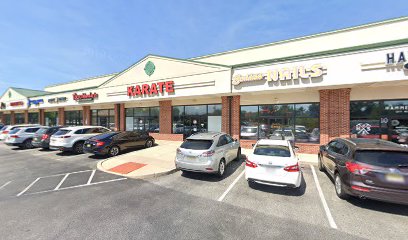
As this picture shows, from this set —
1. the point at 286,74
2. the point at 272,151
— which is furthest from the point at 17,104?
the point at 272,151

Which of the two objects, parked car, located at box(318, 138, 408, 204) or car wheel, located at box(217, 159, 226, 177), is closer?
parked car, located at box(318, 138, 408, 204)

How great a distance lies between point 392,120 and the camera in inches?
403

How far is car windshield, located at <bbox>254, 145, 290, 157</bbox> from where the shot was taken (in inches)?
241

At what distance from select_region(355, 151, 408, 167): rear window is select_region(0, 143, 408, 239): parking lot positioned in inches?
47.9

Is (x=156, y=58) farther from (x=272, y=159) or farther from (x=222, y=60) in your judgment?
(x=272, y=159)

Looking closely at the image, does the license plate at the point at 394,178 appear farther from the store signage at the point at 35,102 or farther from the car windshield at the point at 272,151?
the store signage at the point at 35,102

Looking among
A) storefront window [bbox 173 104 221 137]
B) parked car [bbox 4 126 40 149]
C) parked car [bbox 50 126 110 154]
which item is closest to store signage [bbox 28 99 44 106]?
parked car [bbox 4 126 40 149]

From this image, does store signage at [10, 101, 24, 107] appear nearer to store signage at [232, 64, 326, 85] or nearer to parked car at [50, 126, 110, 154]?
parked car at [50, 126, 110, 154]

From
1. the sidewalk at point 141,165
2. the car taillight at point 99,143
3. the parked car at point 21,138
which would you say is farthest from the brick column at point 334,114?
the parked car at point 21,138

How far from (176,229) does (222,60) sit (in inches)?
651

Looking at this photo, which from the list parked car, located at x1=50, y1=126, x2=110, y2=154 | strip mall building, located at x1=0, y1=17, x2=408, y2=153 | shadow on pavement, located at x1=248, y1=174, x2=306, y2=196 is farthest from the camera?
parked car, located at x1=50, y1=126, x2=110, y2=154

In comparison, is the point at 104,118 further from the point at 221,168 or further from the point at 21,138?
the point at 221,168

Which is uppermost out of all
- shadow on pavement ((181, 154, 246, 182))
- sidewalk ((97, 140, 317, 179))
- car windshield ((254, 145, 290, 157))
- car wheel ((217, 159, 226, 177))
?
car windshield ((254, 145, 290, 157))

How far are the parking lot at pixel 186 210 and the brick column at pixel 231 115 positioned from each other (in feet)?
21.6
